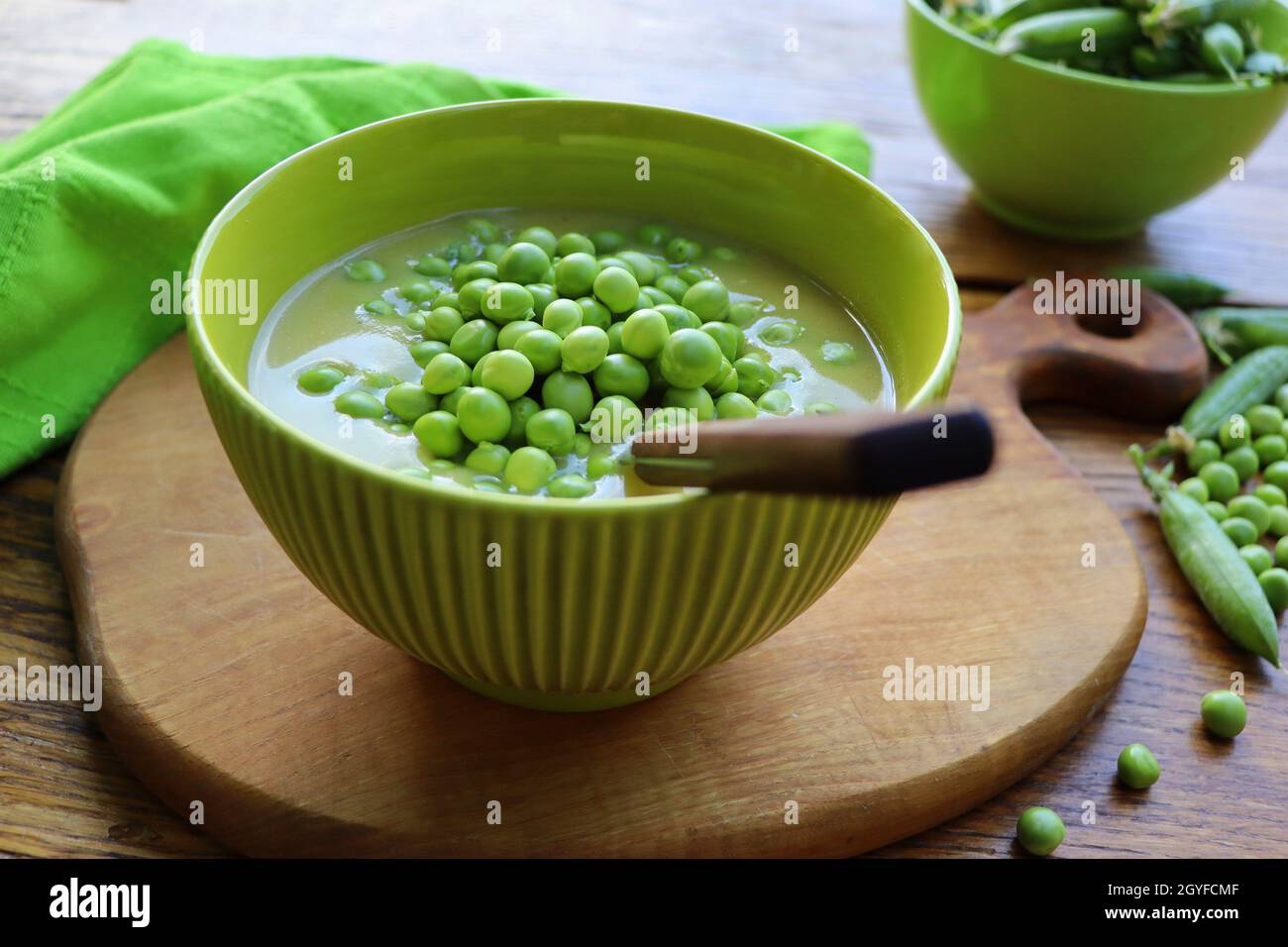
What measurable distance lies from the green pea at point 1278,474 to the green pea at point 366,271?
1.10m

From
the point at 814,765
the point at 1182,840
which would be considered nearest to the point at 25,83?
the point at 814,765

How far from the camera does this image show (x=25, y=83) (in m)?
2.11

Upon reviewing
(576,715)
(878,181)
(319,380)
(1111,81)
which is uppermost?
(1111,81)

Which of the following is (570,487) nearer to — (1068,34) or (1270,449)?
(1270,449)

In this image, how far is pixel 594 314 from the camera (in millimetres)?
1123

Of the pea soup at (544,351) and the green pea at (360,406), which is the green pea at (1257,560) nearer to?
the pea soup at (544,351)

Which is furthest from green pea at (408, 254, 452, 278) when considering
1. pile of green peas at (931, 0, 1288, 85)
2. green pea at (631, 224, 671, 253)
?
pile of green peas at (931, 0, 1288, 85)

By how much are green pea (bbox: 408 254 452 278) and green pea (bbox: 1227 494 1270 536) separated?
963 millimetres

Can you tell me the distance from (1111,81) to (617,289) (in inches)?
39.6

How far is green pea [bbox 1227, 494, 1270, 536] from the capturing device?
1463 mm

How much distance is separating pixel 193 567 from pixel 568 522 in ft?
1.97

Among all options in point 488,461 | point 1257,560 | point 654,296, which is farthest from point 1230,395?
point 488,461

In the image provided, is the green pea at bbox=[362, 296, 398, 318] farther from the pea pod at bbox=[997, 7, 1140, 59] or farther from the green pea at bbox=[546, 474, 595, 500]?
the pea pod at bbox=[997, 7, 1140, 59]

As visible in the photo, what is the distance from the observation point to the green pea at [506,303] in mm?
1121
